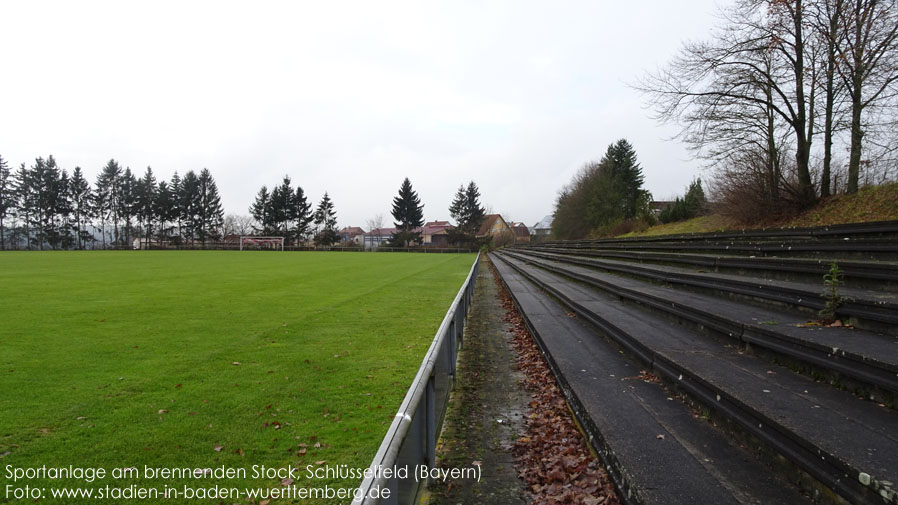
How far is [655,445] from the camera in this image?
274 cm

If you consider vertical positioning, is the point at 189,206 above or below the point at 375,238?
above

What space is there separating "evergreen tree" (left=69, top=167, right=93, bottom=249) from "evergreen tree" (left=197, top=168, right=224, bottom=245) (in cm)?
1739

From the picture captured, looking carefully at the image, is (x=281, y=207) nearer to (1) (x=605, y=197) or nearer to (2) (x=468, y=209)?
(2) (x=468, y=209)

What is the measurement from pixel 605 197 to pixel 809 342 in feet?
127

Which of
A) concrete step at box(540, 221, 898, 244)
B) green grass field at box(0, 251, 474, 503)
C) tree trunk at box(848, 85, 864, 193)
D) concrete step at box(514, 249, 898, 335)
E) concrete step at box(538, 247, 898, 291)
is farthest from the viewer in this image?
tree trunk at box(848, 85, 864, 193)

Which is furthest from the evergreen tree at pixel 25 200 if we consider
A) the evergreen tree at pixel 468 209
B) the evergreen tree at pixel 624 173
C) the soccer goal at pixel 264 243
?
the evergreen tree at pixel 624 173

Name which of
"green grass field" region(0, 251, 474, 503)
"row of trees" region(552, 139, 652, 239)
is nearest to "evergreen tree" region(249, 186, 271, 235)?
"row of trees" region(552, 139, 652, 239)

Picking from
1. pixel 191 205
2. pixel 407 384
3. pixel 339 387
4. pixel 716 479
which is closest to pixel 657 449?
pixel 716 479

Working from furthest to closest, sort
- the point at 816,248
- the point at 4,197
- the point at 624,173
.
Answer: the point at 4,197, the point at 624,173, the point at 816,248

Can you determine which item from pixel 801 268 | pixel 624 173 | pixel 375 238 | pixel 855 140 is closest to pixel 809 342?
pixel 801 268

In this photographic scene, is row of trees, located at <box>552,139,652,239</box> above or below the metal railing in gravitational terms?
above

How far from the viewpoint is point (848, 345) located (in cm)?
291

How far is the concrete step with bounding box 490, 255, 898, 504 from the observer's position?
1895 mm

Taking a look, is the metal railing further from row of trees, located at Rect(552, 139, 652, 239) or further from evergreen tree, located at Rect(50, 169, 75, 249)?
evergreen tree, located at Rect(50, 169, 75, 249)
